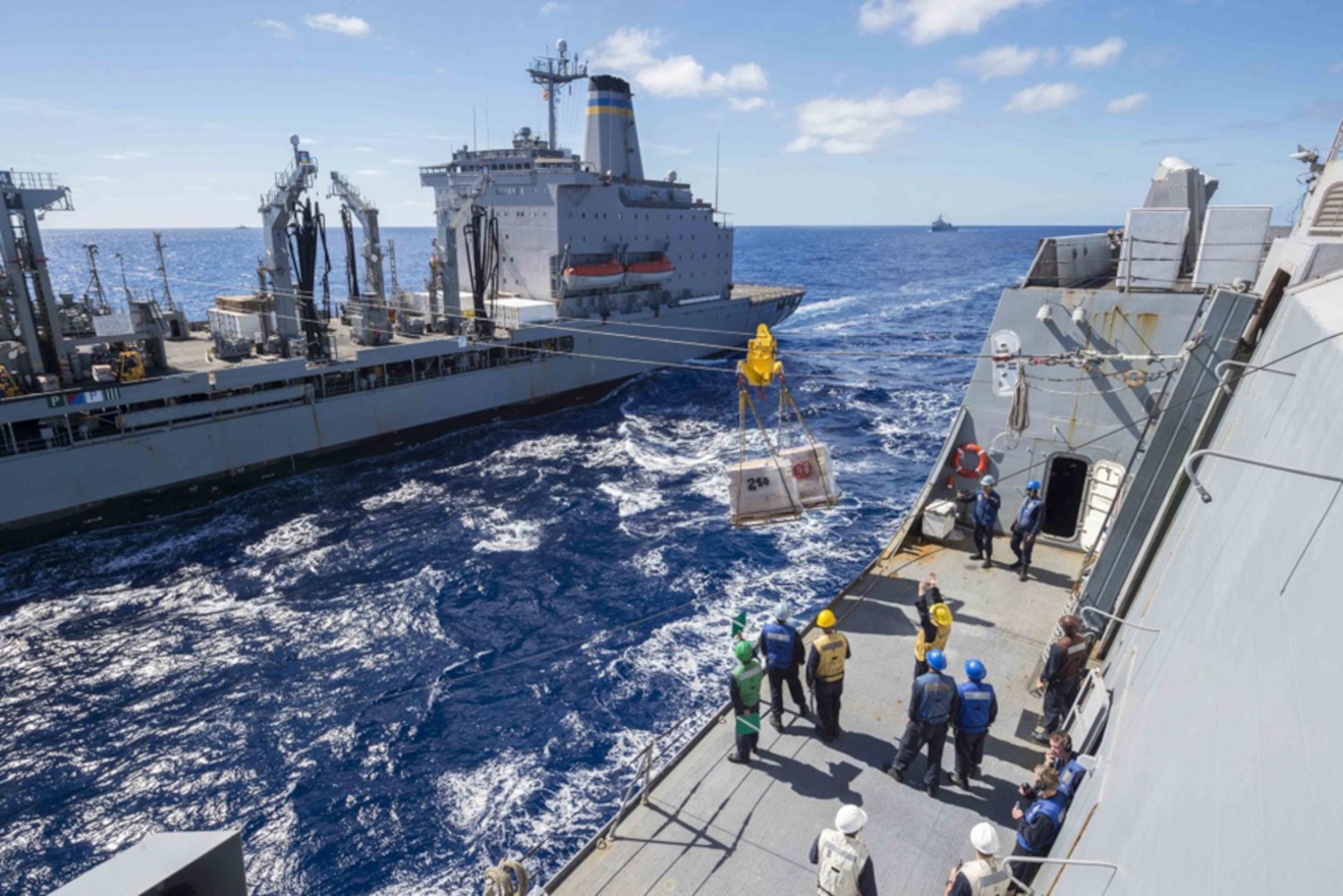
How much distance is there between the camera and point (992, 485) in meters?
10.9

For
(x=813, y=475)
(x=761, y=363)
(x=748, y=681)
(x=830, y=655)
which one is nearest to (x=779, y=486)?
(x=813, y=475)

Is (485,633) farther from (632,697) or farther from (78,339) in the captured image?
(78,339)

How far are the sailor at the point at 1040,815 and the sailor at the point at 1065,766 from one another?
0.09m

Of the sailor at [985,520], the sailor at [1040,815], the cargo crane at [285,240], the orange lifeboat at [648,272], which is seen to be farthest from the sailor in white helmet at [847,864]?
the orange lifeboat at [648,272]

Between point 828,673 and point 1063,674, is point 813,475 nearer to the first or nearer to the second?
point 828,673

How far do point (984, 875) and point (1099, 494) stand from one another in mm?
8023

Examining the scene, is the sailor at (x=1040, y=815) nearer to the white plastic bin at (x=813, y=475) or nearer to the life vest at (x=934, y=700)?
the life vest at (x=934, y=700)

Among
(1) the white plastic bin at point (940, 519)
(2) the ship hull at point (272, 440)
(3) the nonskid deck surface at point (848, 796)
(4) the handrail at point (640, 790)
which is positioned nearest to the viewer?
(3) the nonskid deck surface at point (848, 796)

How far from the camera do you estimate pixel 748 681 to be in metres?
7.27

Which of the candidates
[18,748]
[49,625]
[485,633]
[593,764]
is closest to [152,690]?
[18,748]

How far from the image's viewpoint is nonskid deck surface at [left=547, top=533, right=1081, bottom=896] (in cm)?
608

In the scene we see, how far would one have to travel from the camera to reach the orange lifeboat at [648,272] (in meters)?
36.5

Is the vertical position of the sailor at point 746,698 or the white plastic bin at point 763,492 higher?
the white plastic bin at point 763,492

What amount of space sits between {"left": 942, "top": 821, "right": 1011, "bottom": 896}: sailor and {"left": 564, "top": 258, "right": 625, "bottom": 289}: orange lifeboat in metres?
31.1
